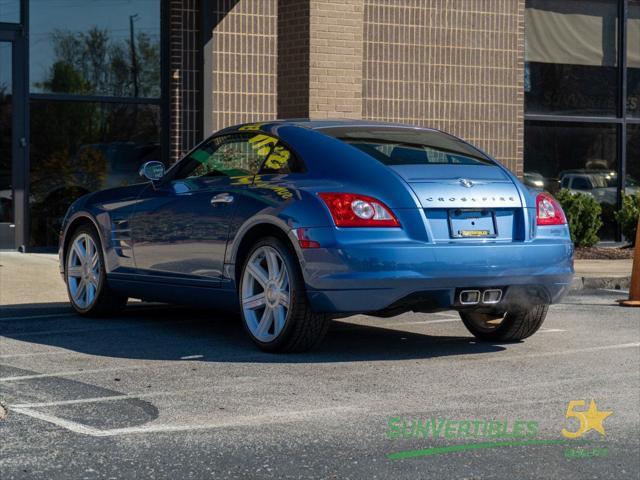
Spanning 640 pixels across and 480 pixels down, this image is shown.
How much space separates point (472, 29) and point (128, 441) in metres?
12.7

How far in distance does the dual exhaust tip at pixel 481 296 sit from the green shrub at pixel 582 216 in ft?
30.5

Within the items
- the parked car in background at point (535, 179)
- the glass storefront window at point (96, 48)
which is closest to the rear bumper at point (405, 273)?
the glass storefront window at point (96, 48)

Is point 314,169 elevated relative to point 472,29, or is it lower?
lower

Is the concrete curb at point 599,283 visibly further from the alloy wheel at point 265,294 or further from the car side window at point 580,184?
the alloy wheel at point 265,294

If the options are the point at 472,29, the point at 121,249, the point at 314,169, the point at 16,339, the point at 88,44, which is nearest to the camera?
the point at 314,169

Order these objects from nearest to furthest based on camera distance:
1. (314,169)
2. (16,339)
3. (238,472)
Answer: (238,472) < (314,169) < (16,339)

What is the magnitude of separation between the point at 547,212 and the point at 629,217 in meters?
9.75

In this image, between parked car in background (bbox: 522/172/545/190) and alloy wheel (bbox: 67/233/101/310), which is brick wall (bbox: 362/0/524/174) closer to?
parked car in background (bbox: 522/172/545/190)

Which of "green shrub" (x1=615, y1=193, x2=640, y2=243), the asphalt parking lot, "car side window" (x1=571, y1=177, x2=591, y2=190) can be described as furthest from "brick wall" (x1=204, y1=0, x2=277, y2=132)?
the asphalt parking lot

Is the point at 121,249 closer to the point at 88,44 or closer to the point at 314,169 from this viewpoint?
the point at 314,169

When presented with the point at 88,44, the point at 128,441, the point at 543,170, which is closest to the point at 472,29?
the point at 543,170

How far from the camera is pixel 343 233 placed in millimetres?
7852

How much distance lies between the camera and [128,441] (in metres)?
5.83

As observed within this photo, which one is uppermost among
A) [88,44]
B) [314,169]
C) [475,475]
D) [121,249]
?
[88,44]
